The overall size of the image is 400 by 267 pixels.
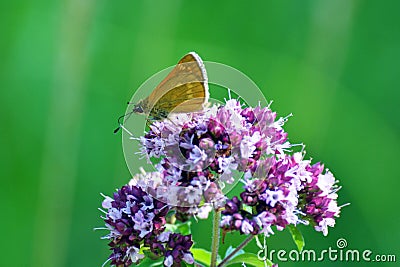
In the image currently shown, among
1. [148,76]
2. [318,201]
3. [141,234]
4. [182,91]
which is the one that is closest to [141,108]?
[182,91]

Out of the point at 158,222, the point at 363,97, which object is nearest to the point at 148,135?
the point at 158,222

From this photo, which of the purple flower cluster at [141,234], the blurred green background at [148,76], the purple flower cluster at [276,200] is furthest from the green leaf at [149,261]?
the blurred green background at [148,76]

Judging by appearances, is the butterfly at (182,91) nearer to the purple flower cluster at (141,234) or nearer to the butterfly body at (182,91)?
the butterfly body at (182,91)

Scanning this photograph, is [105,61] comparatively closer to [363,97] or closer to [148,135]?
[363,97]

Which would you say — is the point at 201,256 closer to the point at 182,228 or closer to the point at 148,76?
the point at 182,228

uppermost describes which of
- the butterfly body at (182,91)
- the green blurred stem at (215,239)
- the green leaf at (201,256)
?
the butterfly body at (182,91)

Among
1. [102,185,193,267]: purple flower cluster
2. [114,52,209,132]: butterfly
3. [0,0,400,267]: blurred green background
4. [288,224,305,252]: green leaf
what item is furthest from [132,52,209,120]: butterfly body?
[0,0,400,267]: blurred green background
